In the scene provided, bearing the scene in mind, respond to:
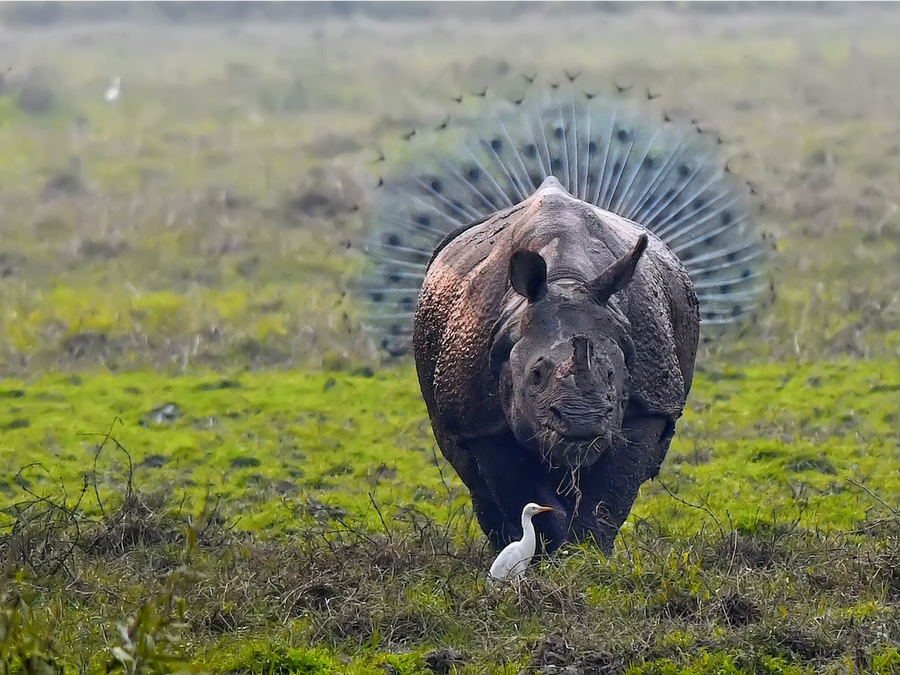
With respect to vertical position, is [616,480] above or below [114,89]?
above

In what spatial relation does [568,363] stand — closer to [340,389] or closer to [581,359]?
[581,359]

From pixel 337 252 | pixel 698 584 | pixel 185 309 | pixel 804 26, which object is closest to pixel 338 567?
pixel 698 584

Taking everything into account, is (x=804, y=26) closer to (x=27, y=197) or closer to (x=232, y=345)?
(x=27, y=197)

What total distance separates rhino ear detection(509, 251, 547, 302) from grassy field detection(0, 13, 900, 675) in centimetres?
118

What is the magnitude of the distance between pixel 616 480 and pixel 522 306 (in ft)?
2.93

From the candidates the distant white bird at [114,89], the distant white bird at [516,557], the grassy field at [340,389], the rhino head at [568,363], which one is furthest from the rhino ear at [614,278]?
the distant white bird at [114,89]

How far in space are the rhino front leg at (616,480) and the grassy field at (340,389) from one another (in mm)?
243

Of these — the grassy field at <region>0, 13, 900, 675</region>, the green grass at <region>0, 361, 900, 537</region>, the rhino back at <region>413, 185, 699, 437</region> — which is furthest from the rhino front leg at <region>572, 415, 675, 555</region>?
the green grass at <region>0, 361, 900, 537</region>

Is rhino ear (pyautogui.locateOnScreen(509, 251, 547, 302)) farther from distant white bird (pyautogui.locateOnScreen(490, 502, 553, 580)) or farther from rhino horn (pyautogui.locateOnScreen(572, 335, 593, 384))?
distant white bird (pyautogui.locateOnScreen(490, 502, 553, 580))

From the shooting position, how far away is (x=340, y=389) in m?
13.1

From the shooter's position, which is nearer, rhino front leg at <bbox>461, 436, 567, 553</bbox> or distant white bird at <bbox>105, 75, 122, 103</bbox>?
rhino front leg at <bbox>461, 436, 567, 553</bbox>

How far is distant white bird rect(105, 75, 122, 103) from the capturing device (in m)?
25.9

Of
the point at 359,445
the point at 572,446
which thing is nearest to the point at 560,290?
the point at 572,446

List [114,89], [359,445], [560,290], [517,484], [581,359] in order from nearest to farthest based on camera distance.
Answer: [581,359] < [560,290] < [517,484] < [359,445] < [114,89]
